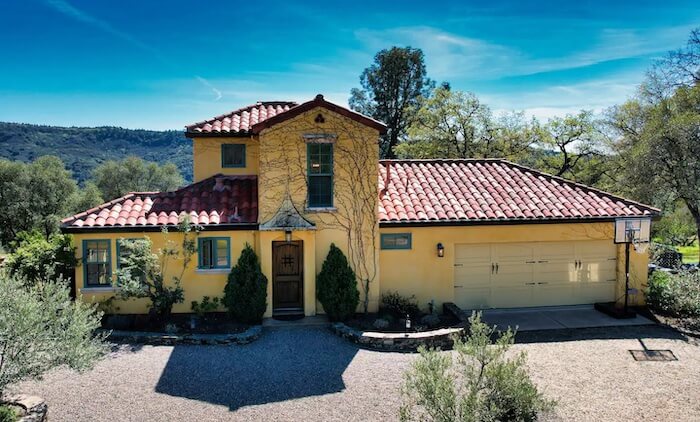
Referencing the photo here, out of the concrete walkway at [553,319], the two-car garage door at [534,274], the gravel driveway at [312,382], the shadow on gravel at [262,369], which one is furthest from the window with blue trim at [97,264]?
the concrete walkway at [553,319]

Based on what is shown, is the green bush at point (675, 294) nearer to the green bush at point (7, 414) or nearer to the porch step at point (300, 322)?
the porch step at point (300, 322)

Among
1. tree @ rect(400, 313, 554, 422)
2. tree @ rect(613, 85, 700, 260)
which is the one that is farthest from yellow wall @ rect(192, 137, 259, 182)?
tree @ rect(613, 85, 700, 260)

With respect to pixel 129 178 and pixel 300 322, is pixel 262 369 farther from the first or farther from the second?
pixel 129 178

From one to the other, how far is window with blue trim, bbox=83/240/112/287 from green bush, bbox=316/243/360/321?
19.4 feet

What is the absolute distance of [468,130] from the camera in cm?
3080

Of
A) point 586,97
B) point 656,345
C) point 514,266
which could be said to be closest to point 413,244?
point 514,266

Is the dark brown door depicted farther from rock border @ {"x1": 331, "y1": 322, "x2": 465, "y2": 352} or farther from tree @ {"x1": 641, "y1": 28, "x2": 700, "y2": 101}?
tree @ {"x1": 641, "y1": 28, "x2": 700, "y2": 101}

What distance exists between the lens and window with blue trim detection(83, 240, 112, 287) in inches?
501

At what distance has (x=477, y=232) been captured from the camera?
1385 cm

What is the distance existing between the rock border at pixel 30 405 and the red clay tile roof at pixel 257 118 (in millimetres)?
7841

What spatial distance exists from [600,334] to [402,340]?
5.52 m

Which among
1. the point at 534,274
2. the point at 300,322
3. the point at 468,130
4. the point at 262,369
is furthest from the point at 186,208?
the point at 468,130

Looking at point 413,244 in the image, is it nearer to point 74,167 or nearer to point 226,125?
point 226,125

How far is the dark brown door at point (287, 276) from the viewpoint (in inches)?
521
